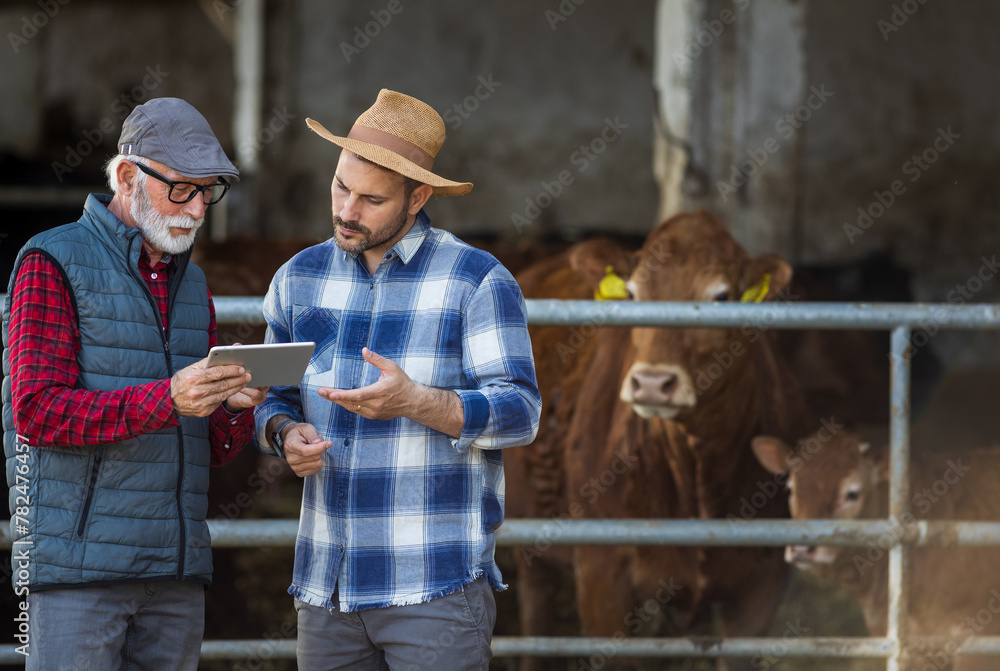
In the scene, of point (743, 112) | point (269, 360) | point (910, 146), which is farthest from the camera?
point (910, 146)

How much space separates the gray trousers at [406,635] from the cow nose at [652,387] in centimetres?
167

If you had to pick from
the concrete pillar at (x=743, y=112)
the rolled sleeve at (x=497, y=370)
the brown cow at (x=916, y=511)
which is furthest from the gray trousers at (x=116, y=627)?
the concrete pillar at (x=743, y=112)

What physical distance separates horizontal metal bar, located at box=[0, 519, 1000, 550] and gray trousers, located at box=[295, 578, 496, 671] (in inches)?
29.4

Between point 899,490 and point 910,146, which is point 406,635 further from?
point 910,146

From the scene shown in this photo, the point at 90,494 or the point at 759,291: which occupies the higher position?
the point at 759,291

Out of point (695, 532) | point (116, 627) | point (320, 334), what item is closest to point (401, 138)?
point (320, 334)

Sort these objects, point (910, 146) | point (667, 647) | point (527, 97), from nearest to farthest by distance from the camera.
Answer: point (667, 647) → point (910, 146) → point (527, 97)

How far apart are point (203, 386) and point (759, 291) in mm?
2627

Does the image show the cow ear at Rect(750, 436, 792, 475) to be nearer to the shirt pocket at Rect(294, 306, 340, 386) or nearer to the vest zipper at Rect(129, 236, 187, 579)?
the shirt pocket at Rect(294, 306, 340, 386)

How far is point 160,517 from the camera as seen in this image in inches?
78.7

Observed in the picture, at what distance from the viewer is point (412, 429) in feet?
6.60

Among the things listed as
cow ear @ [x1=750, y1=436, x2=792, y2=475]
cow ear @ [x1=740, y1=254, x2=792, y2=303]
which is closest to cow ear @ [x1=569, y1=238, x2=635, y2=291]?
cow ear @ [x1=740, y1=254, x2=792, y2=303]

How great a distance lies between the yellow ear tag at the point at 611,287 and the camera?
162 inches

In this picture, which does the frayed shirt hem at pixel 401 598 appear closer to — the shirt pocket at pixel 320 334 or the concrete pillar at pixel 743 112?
the shirt pocket at pixel 320 334
